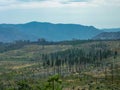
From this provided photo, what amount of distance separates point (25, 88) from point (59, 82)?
156 ft

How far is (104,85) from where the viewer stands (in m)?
187

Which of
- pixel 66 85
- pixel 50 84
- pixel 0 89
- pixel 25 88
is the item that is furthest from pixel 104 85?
pixel 50 84

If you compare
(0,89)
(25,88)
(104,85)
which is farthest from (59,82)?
(104,85)

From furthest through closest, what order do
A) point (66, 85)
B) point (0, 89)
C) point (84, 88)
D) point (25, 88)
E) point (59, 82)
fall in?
1. point (66, 85)
2. point (84, 88)
3. point (0, 89)
4. point (25, 88)
5. point (59, 82)

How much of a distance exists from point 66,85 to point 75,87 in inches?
287

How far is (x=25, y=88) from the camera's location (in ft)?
261

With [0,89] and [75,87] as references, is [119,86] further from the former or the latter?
[0,89]

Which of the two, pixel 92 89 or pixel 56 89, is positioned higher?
pixel 56 89

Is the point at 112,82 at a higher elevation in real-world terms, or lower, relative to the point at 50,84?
lower

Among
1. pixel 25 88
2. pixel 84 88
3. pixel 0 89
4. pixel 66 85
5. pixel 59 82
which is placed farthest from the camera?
pixel 66 85

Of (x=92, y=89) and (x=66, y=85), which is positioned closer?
(x=92, y=89)

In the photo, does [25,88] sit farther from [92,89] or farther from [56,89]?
[92,89]

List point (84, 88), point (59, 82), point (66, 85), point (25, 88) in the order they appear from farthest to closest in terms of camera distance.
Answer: point (66, 85) → point (84, 88) → point (25, 88) → point (59, 82)

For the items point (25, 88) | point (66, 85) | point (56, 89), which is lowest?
point (66, 85)
